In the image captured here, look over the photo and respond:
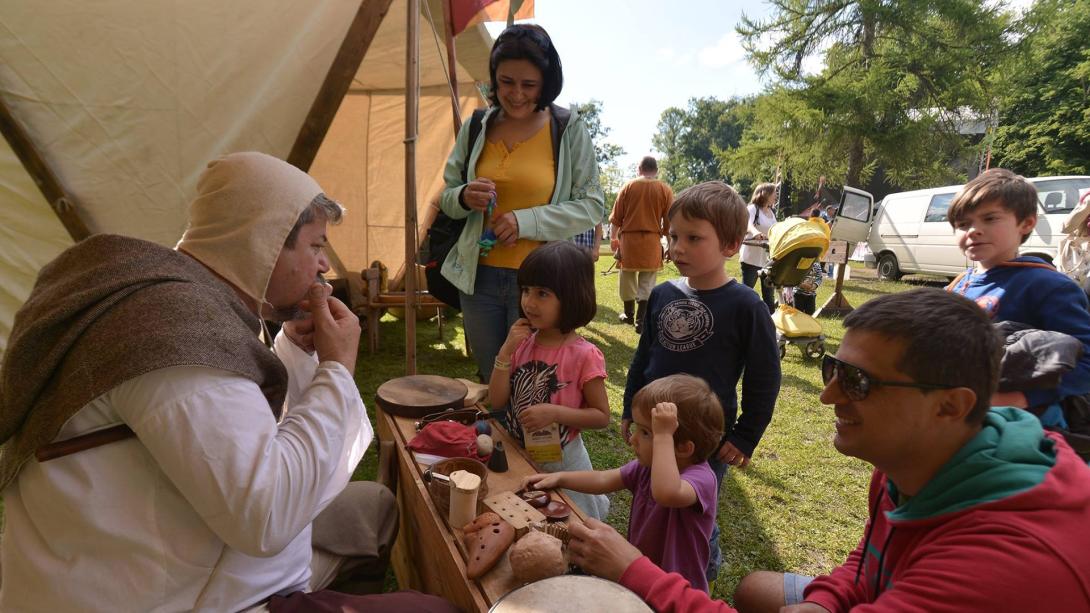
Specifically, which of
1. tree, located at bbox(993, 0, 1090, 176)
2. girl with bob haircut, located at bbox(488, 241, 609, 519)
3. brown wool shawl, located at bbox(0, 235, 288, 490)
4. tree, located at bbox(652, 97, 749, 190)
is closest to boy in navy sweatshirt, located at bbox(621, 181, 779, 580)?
girl with bob haircut, located at bbox(488, 241, 609, 519)

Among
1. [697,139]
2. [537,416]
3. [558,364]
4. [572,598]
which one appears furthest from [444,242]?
[697,139]

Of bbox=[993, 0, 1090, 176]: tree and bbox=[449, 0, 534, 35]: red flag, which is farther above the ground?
bbox=[993, 0, 1090, 176]: tree

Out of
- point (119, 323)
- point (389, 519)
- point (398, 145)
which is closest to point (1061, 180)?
point (398, 145)

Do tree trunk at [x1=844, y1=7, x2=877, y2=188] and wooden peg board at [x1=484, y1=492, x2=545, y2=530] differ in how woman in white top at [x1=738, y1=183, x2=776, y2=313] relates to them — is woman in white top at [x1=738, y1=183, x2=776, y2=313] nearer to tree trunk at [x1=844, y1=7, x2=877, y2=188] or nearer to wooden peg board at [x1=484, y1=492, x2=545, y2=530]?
wooden peg board at [x1=484, y1=492, x2=545, y2=530]

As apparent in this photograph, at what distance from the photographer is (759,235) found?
6914 mm

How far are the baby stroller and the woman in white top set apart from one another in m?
0.72

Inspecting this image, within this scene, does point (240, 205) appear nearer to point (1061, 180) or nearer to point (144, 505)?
point (144, 505)

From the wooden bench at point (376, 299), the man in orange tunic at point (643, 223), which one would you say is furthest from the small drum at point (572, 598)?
the man in orange tunic at point (643, 223)

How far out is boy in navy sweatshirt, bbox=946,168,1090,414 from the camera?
6.69 feet

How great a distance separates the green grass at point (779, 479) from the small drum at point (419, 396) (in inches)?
35.9

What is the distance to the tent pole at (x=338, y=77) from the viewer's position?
3428 millimetres

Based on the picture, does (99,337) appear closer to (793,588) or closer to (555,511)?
(555,511)

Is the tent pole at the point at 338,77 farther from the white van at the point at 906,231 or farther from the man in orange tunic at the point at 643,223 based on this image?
the white van at the point at 906,231

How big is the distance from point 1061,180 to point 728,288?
39.4ft
